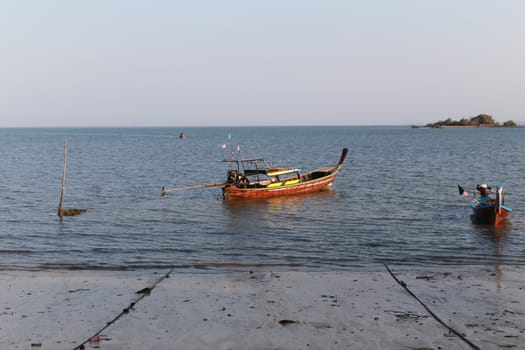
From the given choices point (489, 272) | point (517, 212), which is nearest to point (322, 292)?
point (489, 272)

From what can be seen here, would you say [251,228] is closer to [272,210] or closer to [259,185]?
[272,210]

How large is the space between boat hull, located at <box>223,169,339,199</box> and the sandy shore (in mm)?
17395

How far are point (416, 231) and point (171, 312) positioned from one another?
14.7 m

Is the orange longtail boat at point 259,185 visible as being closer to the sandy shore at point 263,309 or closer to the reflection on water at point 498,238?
the reflection on water at point 498,238

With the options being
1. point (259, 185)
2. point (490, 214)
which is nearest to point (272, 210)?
point (259, 185)

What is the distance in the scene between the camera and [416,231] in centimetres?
2445

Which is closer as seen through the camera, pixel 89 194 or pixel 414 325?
pixel 414 325

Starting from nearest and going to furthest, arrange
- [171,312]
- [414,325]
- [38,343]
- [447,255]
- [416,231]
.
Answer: [38,343]
[414,325]
[171,312]
[447,255]
[416,231]

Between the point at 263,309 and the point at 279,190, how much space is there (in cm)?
2274

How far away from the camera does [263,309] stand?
1355cm

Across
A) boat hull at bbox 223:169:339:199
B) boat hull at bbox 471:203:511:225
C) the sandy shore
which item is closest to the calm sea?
boat hull at bbox 471:203:511:225

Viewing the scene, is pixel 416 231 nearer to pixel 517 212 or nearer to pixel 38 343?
pixel 517 212

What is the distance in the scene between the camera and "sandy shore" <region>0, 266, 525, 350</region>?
1150 cm

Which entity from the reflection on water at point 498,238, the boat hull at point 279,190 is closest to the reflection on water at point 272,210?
the boat hull at point 279,190
